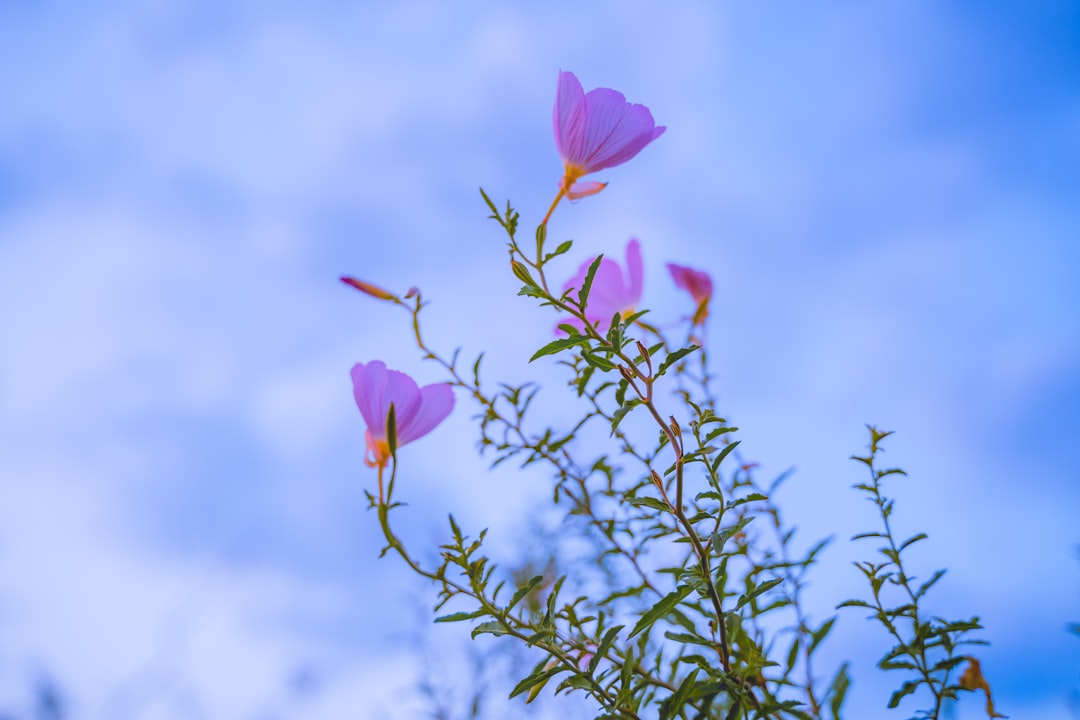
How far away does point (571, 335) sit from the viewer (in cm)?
70

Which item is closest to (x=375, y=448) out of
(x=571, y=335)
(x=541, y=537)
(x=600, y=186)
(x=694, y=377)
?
(x=571, y=335)

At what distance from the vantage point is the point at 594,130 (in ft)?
→ 2.52

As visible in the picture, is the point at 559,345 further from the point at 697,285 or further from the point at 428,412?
the point at 697,285

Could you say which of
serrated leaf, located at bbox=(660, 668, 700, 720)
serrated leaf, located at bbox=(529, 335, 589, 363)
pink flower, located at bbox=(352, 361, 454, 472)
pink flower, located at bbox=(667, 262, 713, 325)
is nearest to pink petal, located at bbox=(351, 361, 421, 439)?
pink flower, located at bbox=(352, 361, 454, 472)

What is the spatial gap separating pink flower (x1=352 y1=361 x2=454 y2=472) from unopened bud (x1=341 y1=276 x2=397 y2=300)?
0.10 metres

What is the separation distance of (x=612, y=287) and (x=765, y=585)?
425 mm

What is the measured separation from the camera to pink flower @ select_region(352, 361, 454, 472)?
74cm

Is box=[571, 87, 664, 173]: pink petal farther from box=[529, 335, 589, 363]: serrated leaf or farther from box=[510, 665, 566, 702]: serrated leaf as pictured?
box=[510, 665, 566, 702]: serrated leaf

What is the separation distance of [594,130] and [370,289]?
0.28 m

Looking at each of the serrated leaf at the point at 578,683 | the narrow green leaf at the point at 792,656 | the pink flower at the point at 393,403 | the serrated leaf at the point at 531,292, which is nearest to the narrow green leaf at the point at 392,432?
the pink flower at the point at 393,403

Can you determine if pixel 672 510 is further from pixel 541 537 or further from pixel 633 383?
pixel 541 537

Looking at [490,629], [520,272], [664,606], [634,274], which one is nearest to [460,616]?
[490,629]

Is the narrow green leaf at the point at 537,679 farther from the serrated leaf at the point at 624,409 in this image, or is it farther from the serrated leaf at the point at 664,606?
the serrated leaf at the point at 624,409

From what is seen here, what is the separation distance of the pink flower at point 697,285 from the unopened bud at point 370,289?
445 millimetres
